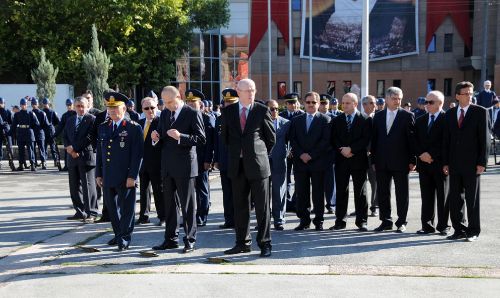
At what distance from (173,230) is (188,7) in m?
29.5

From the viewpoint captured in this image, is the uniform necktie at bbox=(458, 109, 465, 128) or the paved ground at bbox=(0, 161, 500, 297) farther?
the uniform necktie at bbox=(458, 109, 465, 128)

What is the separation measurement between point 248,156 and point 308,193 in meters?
2.00

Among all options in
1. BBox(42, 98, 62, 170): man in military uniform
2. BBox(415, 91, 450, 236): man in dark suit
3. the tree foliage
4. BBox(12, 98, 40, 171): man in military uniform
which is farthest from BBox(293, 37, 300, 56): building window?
BBox(415, 91, 450, 236): man in dark suit

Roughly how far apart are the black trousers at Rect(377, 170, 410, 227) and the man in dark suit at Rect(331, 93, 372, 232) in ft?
0.82

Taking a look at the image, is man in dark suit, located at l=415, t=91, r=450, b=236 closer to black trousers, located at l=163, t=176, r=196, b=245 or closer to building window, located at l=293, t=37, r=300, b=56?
black trousers, located at l=163, t=176, r=196, b=245

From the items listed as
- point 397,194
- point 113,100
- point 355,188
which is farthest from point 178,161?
point 397,194

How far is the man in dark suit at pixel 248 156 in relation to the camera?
6992 millimetres

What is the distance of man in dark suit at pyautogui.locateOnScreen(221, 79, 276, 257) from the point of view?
699 cm

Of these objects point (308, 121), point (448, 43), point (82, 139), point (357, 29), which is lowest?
point (82, 139)

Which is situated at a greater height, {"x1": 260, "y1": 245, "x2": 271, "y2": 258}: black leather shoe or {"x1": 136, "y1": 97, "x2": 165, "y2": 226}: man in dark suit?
{"x1": 136, "y1": 97, "x2": 165, "y2": 226}: man in dark suit

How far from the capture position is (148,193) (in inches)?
381

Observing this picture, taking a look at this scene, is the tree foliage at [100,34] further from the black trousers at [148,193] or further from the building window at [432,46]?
the building window at [432,46]

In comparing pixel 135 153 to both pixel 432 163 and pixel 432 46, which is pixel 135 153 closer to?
pixel 432 163

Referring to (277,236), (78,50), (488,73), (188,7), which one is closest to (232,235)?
(277,236)
